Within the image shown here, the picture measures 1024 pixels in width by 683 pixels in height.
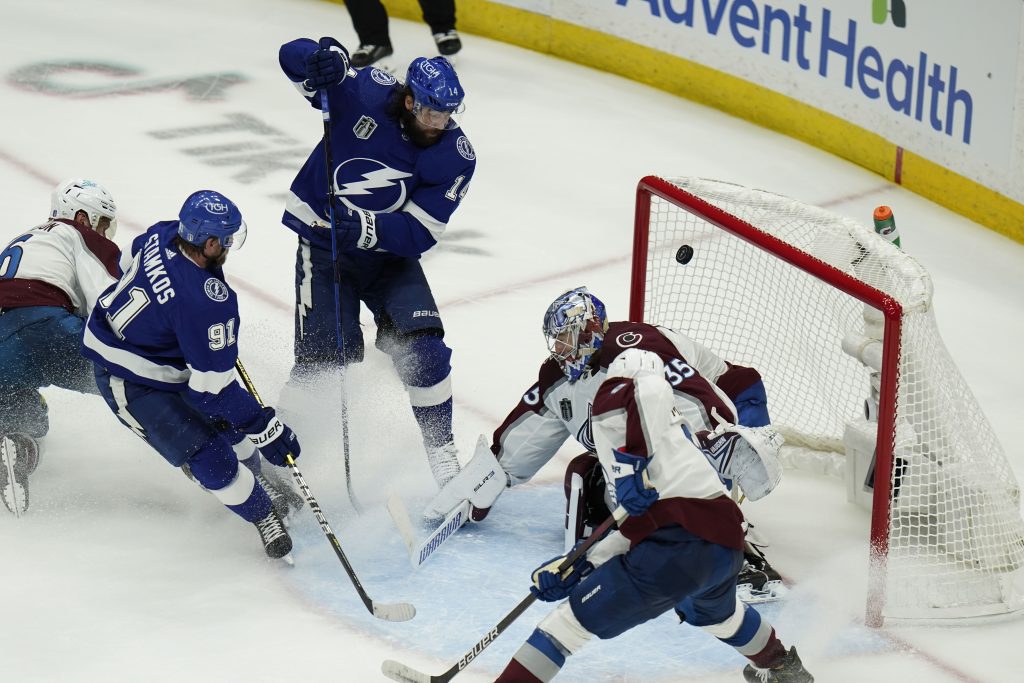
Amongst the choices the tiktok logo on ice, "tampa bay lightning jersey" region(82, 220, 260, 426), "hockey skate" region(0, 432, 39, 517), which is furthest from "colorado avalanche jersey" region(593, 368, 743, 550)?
the tiktok logo on ice

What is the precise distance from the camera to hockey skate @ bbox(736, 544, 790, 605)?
382cm

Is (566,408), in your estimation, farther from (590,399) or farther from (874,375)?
(874,375)

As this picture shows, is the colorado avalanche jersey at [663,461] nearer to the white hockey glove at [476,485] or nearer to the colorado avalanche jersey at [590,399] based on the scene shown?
the colorado avalanche jersey at [590,399]

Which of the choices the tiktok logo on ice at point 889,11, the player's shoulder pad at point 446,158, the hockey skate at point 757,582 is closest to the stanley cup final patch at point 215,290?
the player's shoulder pad at point 446,158

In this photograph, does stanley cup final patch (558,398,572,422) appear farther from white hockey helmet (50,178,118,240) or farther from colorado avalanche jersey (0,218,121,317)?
white hockey helmet (50,178,118,240)

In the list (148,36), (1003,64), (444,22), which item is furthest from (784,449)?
(148,36)

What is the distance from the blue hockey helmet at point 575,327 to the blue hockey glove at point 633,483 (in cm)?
55

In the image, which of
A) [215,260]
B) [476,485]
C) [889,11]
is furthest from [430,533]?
[889,11]

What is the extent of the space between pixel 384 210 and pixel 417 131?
0.26 metres

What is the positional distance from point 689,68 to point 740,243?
9.90 feet

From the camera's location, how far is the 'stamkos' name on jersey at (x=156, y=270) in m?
3.65

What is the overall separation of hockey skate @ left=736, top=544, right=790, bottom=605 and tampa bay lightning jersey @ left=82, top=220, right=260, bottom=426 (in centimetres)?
131

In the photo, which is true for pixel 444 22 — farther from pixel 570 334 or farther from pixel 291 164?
pixel 570 334

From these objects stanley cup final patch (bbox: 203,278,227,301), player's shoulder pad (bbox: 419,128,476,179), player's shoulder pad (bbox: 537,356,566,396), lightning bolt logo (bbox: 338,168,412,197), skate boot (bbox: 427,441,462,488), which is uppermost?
player's shoulder pad (bbox: 419,128,476,179)
